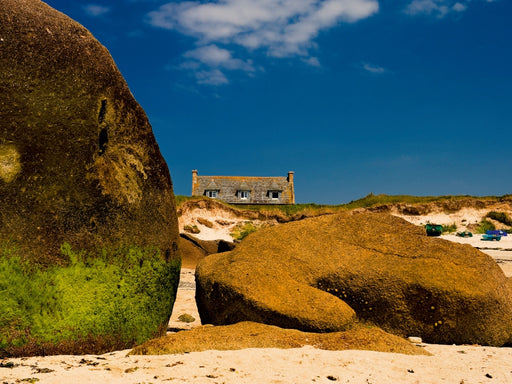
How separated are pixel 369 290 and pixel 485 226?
28.5 m

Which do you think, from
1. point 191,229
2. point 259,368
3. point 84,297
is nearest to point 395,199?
point 191,229

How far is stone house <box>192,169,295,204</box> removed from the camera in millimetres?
49688

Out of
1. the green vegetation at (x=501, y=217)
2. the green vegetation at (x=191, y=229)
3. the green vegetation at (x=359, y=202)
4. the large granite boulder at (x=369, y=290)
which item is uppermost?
the green vegetation at (x=359, y=202)

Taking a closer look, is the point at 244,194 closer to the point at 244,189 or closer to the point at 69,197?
the point at 244,189

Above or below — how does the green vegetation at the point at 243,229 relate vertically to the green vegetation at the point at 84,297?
above

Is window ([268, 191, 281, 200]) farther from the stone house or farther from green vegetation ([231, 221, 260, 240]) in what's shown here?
green vegetation ([231, 221, 260, 240])

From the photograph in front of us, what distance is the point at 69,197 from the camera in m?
5.15

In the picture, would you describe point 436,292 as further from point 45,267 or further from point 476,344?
point 45,267

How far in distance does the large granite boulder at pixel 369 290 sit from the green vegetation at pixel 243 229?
965 inches

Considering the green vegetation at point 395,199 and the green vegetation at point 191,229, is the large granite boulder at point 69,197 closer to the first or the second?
the green vegetation at point 191,229

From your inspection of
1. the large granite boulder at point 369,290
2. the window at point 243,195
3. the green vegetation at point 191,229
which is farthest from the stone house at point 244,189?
the large granite boulder at point 369,290

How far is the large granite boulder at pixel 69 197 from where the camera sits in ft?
16.2

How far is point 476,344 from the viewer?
625 centimetres

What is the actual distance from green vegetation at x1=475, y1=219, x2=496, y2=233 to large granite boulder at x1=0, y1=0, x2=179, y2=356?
29465 millimetres
